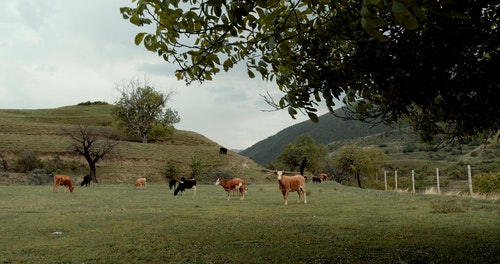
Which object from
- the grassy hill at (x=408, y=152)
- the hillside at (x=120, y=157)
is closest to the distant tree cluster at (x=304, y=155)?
the hillside at (x=120, y=157)

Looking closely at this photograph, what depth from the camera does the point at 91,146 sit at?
66.2m

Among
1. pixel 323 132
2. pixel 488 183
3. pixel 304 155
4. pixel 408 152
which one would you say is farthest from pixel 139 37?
pixel 323 132

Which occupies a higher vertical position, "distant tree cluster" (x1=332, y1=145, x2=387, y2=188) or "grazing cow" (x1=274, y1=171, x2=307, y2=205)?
"distant tree cluster" (x1=332, y1=145, x2=387, y2=188)

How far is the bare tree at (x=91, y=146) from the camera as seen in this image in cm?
5656

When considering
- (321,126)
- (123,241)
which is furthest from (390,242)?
(321,126)

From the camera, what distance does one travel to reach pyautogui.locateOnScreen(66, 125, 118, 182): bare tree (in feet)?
186

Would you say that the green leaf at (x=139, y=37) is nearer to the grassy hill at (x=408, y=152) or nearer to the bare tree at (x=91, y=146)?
the grassy hill at (x=408, y=152)

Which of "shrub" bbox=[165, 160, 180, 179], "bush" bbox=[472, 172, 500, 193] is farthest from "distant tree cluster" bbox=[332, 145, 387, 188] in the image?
"bush" bbox=[472, 172, 500, 193]

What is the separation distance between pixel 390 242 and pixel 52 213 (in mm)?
14253

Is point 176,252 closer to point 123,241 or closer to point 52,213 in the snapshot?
point 123,241

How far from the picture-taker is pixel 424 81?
7074mm

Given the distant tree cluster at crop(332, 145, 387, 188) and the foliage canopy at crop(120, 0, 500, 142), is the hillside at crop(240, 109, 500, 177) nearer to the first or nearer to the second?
the distant tree cluster at crop(332, 145, 387, 188)

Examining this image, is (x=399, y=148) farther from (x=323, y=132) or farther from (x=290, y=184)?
(x=290, y=184)

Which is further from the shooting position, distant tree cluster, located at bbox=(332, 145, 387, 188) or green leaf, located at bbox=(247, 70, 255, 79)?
distant tree cluster, located at bbox=(332, 145, 387, 188)
